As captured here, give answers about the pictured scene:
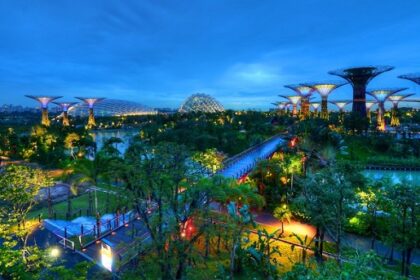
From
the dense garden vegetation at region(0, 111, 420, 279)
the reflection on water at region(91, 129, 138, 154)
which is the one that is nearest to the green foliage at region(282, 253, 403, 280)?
the dense garden vegetation at region(0, 111, 420, 279)

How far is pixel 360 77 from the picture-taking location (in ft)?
233

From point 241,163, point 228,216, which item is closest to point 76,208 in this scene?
point 228,216

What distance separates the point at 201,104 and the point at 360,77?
84.3m

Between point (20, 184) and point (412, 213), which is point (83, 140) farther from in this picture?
point (412, 213)

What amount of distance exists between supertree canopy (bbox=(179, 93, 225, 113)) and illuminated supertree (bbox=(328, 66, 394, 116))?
76.1 metres

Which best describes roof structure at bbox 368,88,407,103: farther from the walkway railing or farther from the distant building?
the distant building

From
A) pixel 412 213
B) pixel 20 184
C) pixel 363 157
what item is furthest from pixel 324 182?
pixel 363 157

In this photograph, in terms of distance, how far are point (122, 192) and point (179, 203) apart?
74.6 inches

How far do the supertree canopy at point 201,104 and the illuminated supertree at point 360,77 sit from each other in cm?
7606

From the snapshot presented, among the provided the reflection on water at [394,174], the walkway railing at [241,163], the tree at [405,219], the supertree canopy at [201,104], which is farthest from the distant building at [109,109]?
the tree at [405,219]

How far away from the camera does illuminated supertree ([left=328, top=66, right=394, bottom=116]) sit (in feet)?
227

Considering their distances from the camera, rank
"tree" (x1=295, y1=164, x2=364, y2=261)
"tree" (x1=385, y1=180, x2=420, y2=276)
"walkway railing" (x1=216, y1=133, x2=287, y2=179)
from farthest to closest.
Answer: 1. "walkway railing" (x1=216, y1=133, x2=287, y2=179)
2. "tree" (x1=295, y1=164, x2=364, y2=261)
3. "tree" (x1=385, y1=180, x2=420, y2=276)

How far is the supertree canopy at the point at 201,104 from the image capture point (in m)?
145

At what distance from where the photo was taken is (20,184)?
51.6 feet
